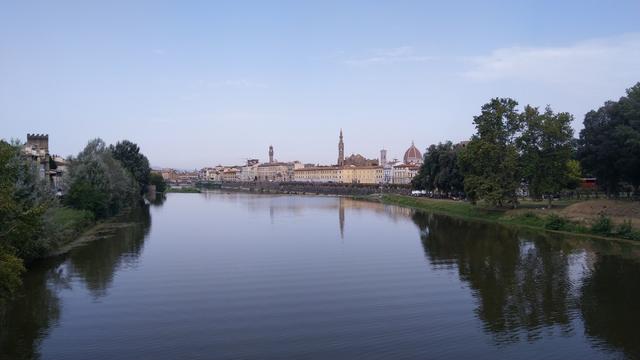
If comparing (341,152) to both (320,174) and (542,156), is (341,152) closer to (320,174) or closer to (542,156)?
(320,174)

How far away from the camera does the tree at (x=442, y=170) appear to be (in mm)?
64188

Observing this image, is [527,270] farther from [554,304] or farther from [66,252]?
[66,252]

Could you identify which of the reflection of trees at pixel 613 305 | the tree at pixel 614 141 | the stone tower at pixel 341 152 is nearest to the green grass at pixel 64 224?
the reflection of trees at pixel 613 305

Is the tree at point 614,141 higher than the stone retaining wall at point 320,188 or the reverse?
higher

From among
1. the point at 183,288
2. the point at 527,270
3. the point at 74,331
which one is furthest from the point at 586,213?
the point at 74,331

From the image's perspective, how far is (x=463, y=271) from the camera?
2597 cm

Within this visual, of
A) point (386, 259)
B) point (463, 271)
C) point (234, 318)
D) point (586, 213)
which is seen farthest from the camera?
point (586, 213)

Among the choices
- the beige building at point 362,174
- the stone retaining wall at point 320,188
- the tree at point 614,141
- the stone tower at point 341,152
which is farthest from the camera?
the stone tower at point 341,152

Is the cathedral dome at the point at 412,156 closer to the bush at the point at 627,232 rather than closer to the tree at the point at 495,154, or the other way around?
the tree at the point at 495,154

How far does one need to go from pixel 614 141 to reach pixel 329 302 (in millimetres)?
30105

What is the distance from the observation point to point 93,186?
151ft

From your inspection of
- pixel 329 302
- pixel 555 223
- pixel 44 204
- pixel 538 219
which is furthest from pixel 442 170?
pixel 44 204

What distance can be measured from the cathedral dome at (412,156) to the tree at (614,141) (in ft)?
365

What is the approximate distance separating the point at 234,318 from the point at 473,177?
3728cm
